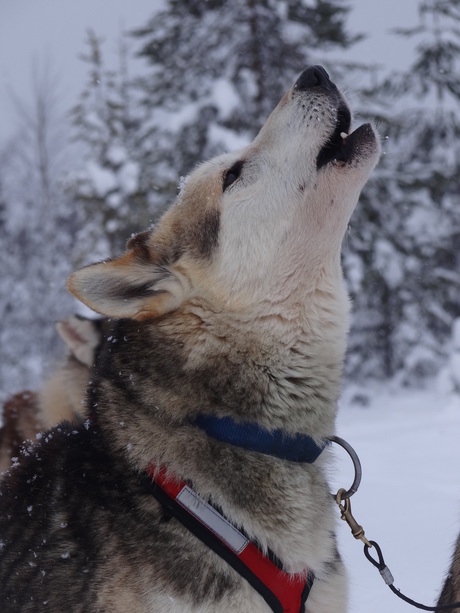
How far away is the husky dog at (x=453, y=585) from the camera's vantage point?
2.56 meters

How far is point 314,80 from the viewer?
294 cm

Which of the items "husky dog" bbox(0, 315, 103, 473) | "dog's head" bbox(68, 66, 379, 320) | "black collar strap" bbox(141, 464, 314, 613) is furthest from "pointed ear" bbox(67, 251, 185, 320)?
"husky dog" bbox(0, 315, 103, 473)

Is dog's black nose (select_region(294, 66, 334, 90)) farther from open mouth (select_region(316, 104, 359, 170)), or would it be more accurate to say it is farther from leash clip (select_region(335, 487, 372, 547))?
leash clip (select_region(335, 487, 372, 547))

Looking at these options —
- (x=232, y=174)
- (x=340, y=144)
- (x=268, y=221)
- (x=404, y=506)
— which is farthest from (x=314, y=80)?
(x=404, y=506)

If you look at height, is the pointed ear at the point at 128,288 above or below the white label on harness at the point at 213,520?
above

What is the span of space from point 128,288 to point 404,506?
3.40 metres

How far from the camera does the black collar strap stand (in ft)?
7.73

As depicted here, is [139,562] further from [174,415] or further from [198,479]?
[174,415]

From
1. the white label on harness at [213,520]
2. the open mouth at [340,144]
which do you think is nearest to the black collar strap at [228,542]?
the white label on harness at [213,520]

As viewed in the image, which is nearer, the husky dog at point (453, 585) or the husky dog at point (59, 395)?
the husky dog at point (453, 585)

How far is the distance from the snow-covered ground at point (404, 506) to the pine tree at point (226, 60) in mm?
7077

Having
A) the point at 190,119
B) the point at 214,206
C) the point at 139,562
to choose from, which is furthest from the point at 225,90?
the point at 139,562

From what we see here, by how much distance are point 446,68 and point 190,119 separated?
6.63 meters

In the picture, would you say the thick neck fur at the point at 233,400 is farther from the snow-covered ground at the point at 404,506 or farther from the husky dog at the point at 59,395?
the husky dog at the point at 59,395
